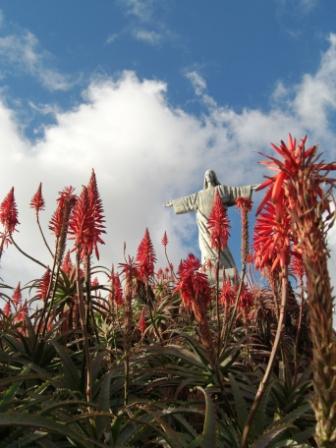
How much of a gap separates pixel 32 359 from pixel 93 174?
204 cm

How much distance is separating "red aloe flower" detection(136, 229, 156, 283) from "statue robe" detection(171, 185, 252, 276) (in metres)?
7.67

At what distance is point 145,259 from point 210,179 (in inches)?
363

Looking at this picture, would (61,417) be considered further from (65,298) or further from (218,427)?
(65,298)

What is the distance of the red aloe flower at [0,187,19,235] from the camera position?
21.5ft

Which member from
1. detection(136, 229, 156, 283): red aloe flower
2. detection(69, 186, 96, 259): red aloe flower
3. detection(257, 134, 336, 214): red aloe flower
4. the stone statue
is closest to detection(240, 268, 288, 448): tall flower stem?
detection(257, 134, 336, 214): red aloe flower

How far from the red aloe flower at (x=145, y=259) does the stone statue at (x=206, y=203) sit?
768 centimetres

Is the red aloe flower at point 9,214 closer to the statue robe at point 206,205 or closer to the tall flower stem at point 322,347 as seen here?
the tall flower stem at point 322,347

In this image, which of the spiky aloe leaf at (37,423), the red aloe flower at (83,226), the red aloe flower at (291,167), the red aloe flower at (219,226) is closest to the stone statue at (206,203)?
the red aloe flower at (219,226)

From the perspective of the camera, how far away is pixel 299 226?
5.76ft

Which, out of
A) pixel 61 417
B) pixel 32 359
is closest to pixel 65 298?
pixel 32 359

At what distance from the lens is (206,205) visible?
14.6 m

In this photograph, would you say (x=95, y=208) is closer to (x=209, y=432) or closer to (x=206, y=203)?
(x=209, y=432)

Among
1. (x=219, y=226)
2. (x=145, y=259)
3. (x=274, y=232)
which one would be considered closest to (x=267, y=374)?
(x=274, y=232)

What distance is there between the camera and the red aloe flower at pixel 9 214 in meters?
6.54
